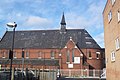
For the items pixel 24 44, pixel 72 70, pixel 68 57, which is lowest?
pixel 72 70

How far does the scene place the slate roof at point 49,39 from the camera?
60.9m

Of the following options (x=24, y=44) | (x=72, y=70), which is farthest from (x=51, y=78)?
(x=24, y=44)

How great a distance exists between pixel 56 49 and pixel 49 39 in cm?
418

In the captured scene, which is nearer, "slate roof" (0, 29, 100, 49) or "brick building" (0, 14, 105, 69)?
"brick building" (0, 14, 105, 69)

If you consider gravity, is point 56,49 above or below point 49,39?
below

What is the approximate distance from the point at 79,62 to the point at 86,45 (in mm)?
6255

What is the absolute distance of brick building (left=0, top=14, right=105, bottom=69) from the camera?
5688 cm

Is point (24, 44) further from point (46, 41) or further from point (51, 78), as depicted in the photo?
point (51, 78)

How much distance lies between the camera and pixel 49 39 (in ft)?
206

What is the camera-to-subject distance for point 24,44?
63.2m

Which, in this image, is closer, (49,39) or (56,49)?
(56,49)

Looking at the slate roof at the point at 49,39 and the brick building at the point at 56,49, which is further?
the slate roof at the point at 49,39

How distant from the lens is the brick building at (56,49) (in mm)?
56875

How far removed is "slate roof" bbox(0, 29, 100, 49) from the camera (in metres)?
60.9
